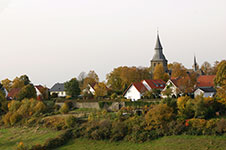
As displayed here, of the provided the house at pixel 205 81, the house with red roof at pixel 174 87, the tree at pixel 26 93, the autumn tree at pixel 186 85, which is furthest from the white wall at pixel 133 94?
the tree at pixel 26 93

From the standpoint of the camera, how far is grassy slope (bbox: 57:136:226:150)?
29223mm

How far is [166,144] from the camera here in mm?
31266

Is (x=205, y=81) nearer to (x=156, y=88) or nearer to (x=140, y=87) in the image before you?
(x=156, y=88)

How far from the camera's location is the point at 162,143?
104ft

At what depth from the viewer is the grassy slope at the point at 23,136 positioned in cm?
3788

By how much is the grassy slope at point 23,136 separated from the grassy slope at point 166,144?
485 centimetres

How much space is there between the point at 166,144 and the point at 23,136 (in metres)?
20.8

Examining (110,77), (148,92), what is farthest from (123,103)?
(110,77)

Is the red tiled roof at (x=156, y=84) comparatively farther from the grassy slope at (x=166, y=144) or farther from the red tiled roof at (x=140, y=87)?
the grassy slope at (x=166, y=144)

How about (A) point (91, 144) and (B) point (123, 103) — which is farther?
(B) point (123, 103)

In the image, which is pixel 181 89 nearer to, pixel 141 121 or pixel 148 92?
pixel 148 92

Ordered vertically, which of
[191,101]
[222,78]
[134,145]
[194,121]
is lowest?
[134,145]

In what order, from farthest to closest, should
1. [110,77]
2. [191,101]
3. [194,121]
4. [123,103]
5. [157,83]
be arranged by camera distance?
[110,77] < [157,83] < [123,103] < [191,101] < [194,121]

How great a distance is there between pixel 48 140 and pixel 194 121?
57.5ft
